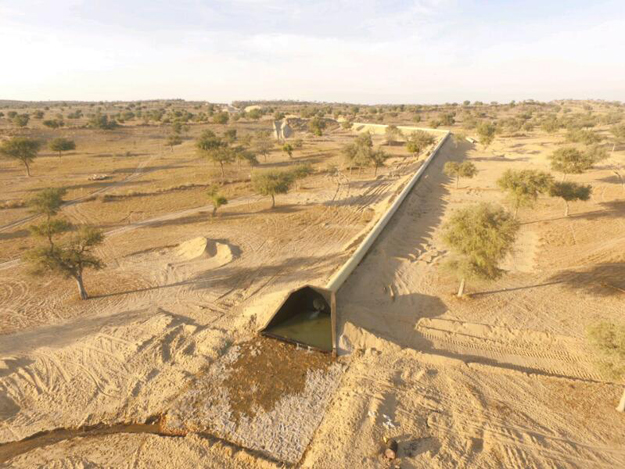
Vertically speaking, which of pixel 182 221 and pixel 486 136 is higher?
pixel 486 136

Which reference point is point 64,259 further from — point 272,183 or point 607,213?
point 607,213

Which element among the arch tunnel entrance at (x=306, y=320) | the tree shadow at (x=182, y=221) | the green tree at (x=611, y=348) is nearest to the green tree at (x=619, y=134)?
the green tree at (x=611, y=348)

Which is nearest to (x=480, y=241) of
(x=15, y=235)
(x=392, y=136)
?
(x=15, y=235)

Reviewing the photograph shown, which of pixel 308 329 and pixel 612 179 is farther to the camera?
pixel 612 179

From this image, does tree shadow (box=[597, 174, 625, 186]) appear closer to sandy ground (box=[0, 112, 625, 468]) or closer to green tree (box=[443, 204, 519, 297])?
sandy ground (box=[0, 112, 625, 468])

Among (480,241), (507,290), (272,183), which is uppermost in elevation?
(272,183)

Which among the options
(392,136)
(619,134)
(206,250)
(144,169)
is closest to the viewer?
(206,250)

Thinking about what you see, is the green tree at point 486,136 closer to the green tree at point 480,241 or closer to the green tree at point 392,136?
the green tree at point 392,136

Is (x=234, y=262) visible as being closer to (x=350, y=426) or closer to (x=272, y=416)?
(x=272, y=416)
